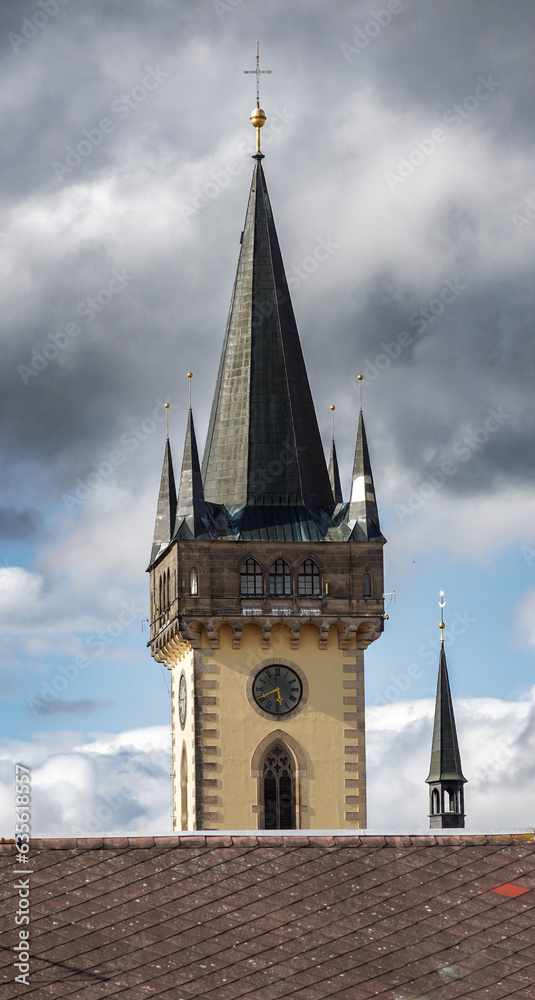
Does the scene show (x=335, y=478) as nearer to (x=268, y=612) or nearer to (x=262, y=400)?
(x=262, y=400)

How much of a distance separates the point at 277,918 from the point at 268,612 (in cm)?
Result: 4176

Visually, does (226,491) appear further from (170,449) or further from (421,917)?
(421,917)

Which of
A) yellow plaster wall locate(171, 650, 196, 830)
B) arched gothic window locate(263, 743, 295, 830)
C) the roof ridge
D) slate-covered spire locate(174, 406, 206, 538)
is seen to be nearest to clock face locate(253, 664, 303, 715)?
arched gothic window locate(263, 743, 295, 830)

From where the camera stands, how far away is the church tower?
8131cm

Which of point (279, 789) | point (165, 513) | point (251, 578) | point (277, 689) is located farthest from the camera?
point (165, 513)

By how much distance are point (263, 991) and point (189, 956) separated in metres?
1.52

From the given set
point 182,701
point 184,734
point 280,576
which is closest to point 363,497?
point 280,576

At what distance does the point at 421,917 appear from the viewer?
41000 mm

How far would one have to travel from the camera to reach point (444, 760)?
343 ft

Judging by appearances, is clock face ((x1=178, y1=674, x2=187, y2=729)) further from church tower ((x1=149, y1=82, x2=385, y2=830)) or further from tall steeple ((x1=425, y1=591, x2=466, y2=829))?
tall steeple ((x1=425, y1=591, x2=466, y2=829))

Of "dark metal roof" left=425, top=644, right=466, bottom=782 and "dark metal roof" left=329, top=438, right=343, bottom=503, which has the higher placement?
"dark metal roof" left=329, top=438, right=343, bottom=503

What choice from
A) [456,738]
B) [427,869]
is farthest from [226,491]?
[427,869]

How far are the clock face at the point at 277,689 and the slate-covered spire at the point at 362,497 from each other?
5.62 meters

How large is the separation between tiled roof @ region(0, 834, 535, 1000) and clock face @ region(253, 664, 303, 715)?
1533 inches
